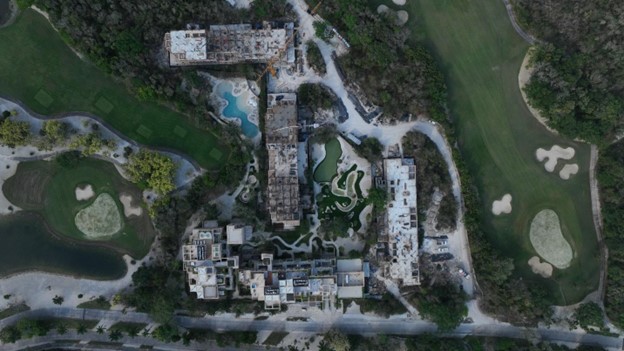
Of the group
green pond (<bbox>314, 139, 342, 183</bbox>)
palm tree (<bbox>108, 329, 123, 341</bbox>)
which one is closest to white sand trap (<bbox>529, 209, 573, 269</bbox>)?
green pond (<bbox>314, 139, 342, 183</bbox>)

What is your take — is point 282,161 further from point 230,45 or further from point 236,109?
point 230,45

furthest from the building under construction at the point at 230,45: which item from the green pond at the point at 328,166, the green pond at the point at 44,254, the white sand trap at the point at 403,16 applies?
the green pond at the point at 44,254

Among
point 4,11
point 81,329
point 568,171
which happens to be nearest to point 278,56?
point 4,11

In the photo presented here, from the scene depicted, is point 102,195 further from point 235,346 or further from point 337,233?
point 337,233

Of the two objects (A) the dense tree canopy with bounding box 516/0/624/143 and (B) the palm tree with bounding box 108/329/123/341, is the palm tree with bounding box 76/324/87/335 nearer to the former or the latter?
(B) the palm tree with bounding box 108/329/123/341

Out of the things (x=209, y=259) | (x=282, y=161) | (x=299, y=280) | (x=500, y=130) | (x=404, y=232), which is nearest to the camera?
(x=299, y=280)

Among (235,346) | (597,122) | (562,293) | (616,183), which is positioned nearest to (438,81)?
(597,122)

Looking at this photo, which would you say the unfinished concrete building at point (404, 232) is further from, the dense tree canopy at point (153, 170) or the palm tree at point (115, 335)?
the palm tree at point (115, 335)
